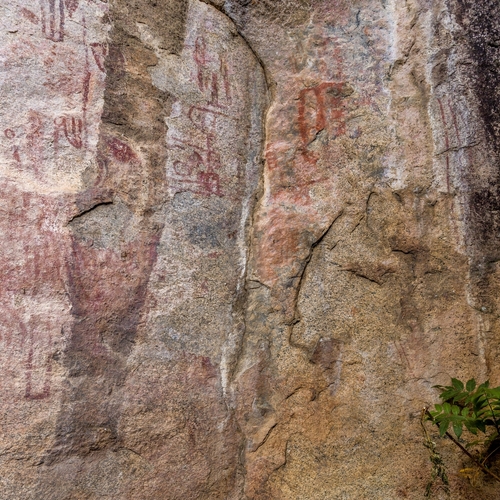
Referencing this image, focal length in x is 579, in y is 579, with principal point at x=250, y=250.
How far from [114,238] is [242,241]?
472 millimetres

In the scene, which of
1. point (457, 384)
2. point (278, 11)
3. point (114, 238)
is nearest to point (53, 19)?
point (114, 238)

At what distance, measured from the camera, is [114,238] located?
5.90ft

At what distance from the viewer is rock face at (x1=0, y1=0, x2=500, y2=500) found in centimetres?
169

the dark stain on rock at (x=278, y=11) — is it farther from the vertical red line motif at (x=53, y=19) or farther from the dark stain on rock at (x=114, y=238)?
the vertical red line motif at (x=53, y=19)

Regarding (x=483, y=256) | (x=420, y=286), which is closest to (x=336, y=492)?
(x=420, y=286)

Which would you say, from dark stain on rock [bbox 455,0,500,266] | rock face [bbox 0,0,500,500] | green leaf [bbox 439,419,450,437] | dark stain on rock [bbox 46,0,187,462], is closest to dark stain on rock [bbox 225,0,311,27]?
rock face [bbox 0,0,500,500]

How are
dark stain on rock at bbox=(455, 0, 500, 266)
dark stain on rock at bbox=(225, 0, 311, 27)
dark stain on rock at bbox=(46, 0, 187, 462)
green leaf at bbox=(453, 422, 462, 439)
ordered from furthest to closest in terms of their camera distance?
dark stain on rock at bbox=(225, 0, 311, 27) → dark stain on rock at bbox=(455, 0, 500, 266) → dark stain on rock at bbox=(46, 0, 187, 462) → green leaf at bbox=(453, 422, 462, 439)

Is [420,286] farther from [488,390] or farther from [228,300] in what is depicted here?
[228,300]

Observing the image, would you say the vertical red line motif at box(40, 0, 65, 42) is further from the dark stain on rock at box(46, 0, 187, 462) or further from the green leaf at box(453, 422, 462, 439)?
the green leaf at box(453, 422, 462, 439)

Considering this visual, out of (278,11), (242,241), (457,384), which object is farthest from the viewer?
(278,11)

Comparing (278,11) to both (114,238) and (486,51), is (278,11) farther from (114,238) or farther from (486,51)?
(114,238)

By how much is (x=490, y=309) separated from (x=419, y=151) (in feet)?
1.91

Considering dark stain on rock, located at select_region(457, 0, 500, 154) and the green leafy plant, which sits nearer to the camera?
the green leafy plant

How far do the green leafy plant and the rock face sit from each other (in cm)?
4
